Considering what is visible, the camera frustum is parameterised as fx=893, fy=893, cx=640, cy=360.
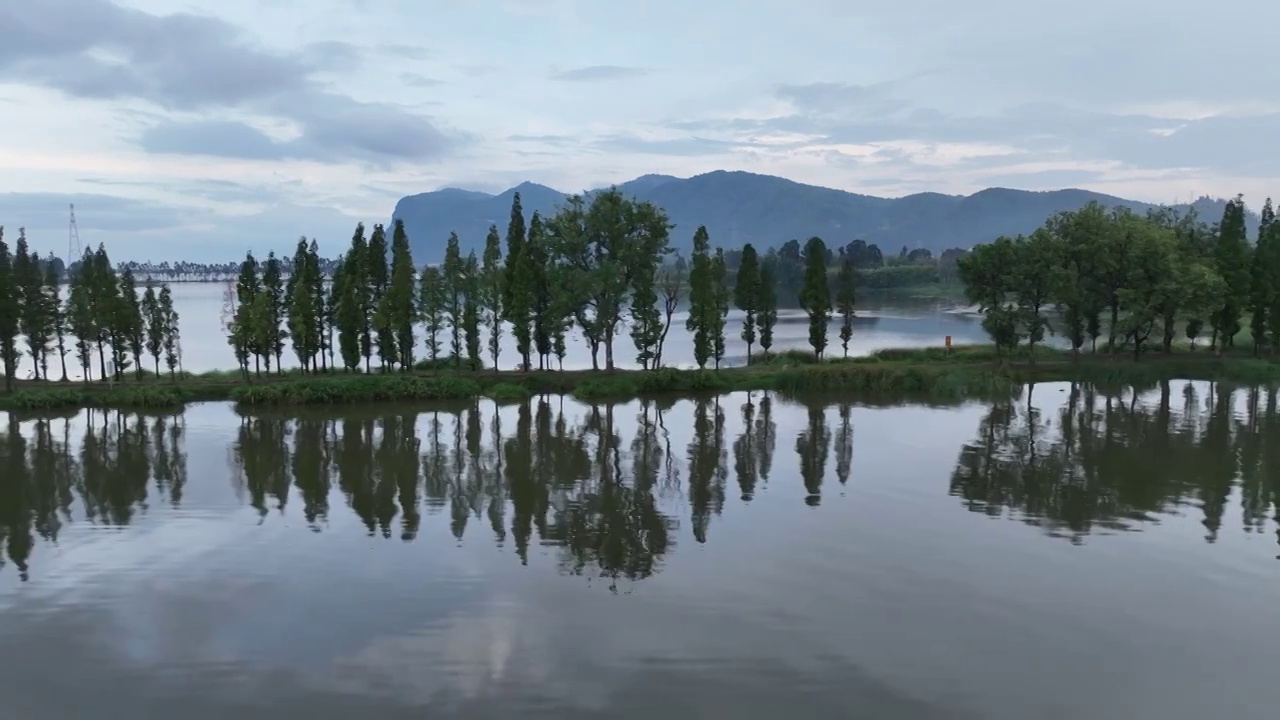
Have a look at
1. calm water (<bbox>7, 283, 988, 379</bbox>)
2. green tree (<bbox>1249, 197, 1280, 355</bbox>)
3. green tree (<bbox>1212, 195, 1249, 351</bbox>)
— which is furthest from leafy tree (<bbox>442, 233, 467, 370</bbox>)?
Answer: green tree (<bbox>1249, 197, 1280, 355</bbox>)

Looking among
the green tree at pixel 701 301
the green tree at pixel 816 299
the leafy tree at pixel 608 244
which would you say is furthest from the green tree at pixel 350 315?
the green tree at pixel 816 299

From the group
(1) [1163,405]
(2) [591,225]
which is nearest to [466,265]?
(2) [591,225]

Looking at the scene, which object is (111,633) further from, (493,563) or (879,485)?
(879,485)

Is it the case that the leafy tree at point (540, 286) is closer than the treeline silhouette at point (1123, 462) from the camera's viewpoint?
No

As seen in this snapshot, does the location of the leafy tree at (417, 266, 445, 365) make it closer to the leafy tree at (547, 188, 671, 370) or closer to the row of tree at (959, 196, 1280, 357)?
the leafy tree at (547, 188, 671, 370)

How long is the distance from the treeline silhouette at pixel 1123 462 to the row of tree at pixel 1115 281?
6686mm

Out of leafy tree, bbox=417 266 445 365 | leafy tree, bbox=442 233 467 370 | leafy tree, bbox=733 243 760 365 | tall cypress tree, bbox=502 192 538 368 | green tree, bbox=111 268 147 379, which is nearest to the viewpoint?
green tree, bbox=111 268 147 379

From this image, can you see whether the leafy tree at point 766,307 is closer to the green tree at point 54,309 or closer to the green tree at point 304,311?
the green tree at point 304,311

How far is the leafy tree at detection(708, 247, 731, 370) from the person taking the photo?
3884 cm

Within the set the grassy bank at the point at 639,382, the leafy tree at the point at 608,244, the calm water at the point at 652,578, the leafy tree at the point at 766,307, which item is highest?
the leafy tree at the point at 608,244

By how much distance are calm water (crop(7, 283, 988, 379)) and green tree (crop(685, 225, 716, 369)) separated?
Result: 17.5ft

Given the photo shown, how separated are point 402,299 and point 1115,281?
3006 centimetres

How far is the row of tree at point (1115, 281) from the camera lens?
3666 cm

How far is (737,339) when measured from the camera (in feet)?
188
